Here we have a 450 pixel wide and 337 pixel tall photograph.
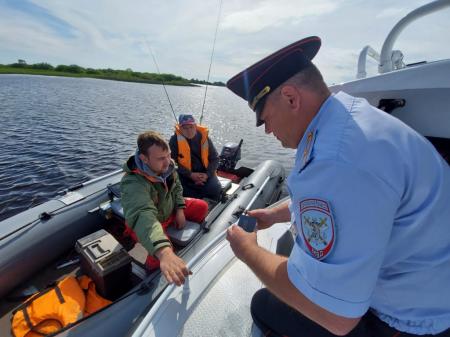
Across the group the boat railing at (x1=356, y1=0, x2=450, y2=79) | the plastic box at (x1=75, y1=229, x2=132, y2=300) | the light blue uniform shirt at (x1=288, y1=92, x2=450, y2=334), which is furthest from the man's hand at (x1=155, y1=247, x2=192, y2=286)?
the boat railing at (x1=356, y1=0, x2=450, y2=79)

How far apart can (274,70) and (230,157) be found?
440 cm

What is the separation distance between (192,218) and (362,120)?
240 centimetres

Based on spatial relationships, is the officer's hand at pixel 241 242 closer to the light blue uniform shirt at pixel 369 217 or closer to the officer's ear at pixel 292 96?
the light blue uniform shirt at pixel 369 217

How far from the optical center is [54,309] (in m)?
1.77

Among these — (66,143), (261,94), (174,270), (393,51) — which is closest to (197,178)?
(174,270)

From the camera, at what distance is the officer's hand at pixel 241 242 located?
1.01 m

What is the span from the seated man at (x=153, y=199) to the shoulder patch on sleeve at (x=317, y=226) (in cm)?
91

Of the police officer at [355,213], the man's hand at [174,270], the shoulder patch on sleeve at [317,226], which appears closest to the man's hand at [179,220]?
the man's hand at [174,270]

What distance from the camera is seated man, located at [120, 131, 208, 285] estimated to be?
1.71 metres

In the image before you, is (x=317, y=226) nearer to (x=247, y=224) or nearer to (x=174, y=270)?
(x=247, y=224)

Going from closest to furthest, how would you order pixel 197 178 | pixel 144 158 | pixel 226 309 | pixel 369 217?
pixel 369 217 → pixel 226 309 → pixel 144 158 → pixel 197 178

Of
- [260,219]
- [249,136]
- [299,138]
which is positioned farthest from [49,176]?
[249,136]

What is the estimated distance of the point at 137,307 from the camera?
1783 millimetres

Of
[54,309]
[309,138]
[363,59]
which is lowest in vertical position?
[54,309]
